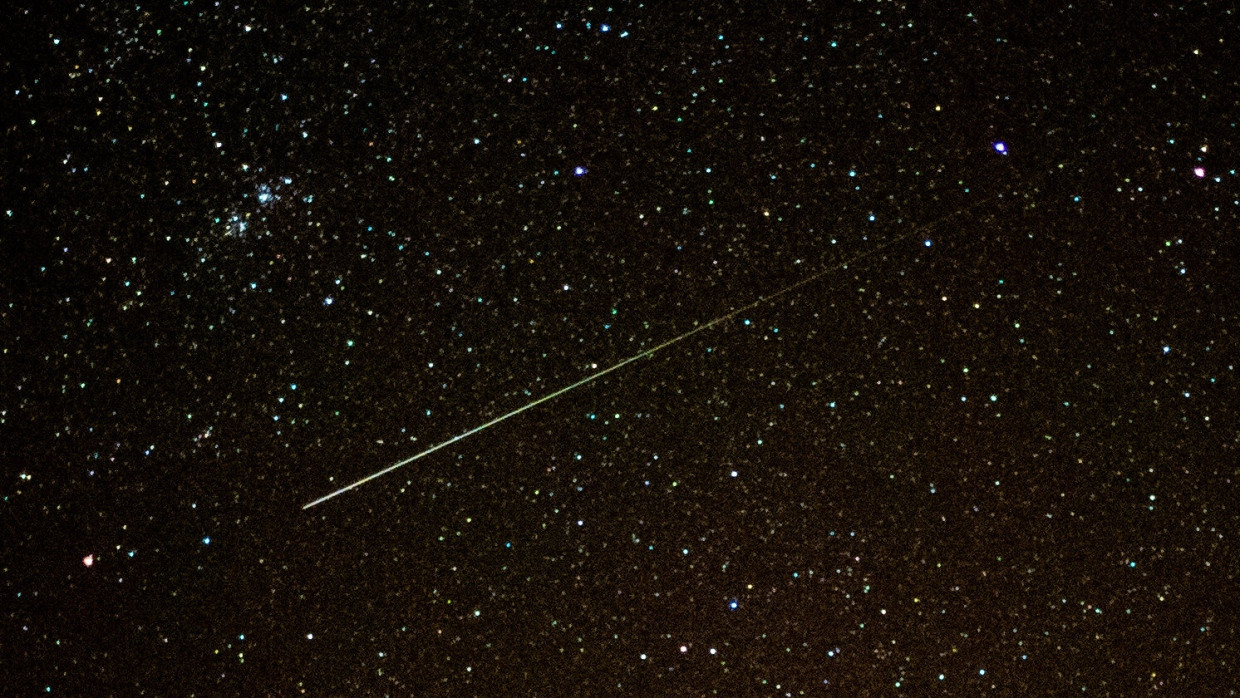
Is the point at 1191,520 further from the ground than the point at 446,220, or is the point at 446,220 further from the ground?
the point at 446,220

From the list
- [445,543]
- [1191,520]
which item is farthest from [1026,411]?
[445,543]

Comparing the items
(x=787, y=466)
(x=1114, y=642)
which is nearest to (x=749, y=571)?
(x=787, y=466)

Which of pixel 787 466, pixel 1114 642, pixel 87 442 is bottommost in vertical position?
pixel 1114 642

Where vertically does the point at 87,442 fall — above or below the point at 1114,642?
above

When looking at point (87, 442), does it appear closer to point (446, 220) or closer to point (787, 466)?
point (446, 220)

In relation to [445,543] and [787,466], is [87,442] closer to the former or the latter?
[445,543]
